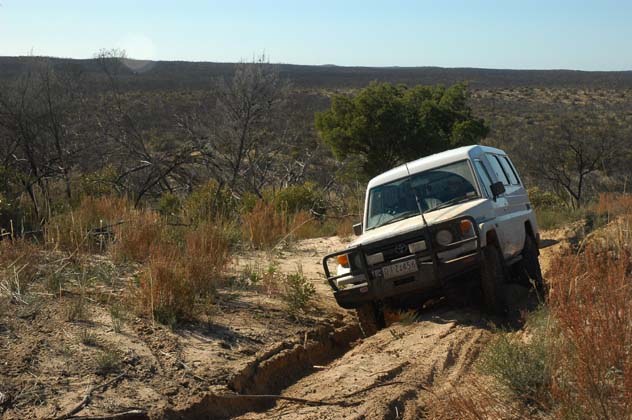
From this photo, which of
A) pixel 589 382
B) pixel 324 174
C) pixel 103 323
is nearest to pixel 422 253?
pixel 103 323

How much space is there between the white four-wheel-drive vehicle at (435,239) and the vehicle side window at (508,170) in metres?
0.46

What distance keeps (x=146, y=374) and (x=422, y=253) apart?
2.94 m

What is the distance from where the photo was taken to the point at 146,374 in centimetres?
607

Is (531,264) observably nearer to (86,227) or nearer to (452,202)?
(452,202)

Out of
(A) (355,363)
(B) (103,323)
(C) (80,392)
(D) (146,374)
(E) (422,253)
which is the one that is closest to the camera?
(C) (80,392)

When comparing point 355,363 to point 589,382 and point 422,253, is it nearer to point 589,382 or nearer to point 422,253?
point 422,253

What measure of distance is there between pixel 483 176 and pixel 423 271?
170cm

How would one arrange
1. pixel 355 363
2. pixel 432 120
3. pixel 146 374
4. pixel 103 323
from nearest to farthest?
pixel 146 374
pixel 355 363
pixel 103 323
pixel 432 120

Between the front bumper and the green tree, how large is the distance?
1912 cm

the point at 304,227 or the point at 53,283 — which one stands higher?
the point at 53,283

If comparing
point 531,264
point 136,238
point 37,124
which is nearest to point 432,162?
point 531,264

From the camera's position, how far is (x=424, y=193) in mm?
8664

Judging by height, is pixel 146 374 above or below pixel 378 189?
below

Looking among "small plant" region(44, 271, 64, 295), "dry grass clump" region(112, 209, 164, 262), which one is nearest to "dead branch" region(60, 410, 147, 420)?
"small plant" region(44, 271, 64, 295)
